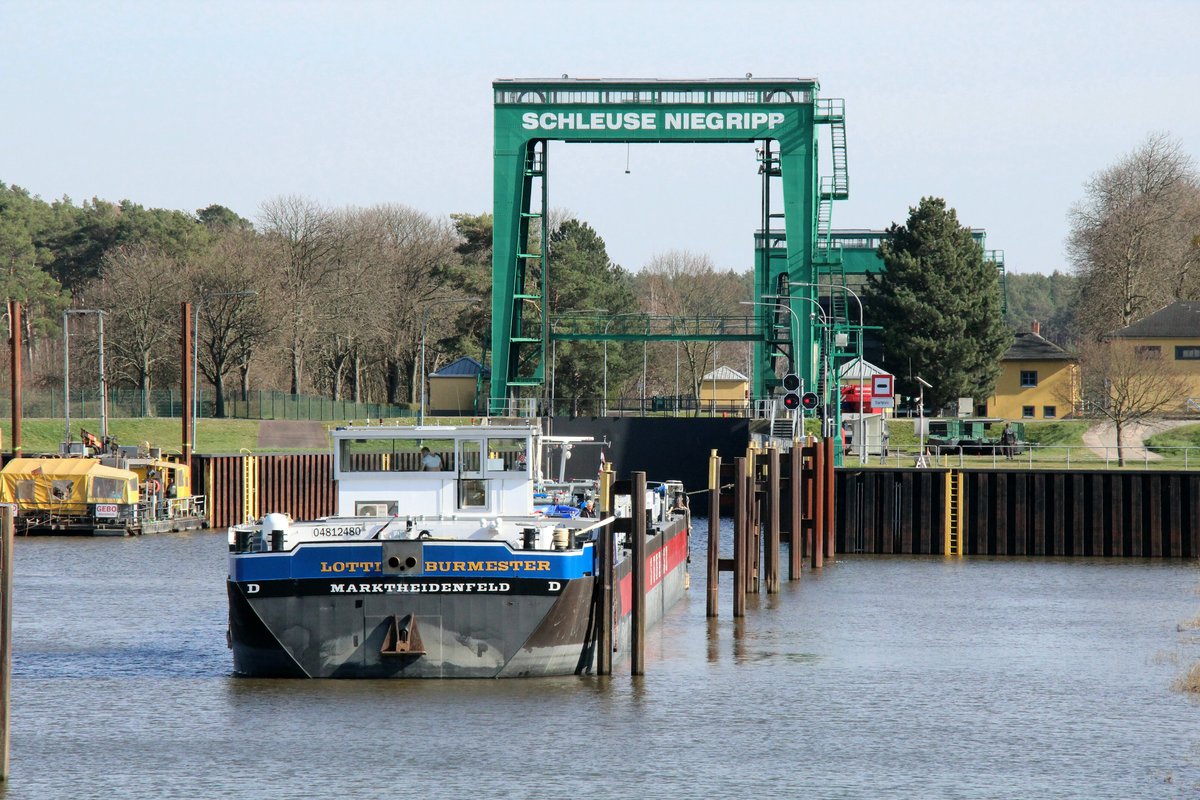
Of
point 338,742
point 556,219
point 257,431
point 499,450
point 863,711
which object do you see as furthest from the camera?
point 556,219

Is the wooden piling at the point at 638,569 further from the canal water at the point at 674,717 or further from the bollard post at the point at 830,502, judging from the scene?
the bollard post at the point at 830,502

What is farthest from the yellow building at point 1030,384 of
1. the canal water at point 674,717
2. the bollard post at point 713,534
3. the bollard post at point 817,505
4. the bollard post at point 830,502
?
the bollard post at point 713,534

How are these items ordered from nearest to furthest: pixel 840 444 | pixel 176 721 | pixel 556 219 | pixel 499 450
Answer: pixel 176 721 < pixel 499 450 < pixel 840 444 < pixel 556 219

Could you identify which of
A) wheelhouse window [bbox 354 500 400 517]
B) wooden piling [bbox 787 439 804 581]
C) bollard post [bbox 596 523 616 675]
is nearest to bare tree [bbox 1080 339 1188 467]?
wooden piling [bbox 787 439 804 581]

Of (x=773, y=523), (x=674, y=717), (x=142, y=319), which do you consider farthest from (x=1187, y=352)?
(x=674, y=717)

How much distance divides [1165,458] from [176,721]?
5567 cm

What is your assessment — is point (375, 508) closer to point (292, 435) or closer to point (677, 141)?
point (677, 141)

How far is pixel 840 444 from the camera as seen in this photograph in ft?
188

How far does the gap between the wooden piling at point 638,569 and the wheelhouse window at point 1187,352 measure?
73.5m

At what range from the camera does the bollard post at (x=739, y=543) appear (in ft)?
119

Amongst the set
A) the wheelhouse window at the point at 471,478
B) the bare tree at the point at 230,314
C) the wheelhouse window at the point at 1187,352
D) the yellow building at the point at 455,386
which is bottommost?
the wheelhouse window at the point at 471,478

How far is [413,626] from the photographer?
25359 millimetres

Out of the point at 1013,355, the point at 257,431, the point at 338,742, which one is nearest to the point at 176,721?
the point at 338,742

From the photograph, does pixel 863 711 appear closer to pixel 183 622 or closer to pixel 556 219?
pixel 183 622
